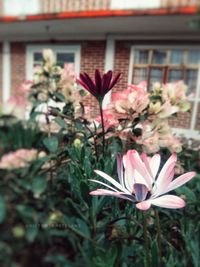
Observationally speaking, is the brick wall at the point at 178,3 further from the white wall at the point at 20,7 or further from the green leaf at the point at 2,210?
the green leaf at the point at 2,210

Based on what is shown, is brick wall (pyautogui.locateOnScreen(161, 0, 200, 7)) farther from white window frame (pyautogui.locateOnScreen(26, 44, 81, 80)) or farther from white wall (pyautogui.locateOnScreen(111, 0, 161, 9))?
white window frame (pyautogui.locateOnScreen(26, 44, 81, 80))

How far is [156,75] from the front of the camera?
508 millimetres

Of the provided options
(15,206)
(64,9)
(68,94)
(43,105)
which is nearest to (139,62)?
(68,94)

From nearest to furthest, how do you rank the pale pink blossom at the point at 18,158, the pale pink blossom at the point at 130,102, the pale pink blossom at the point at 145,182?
the pale pink blossom at the point at 145,182, the pale pink blossom at the point at 130,102, the pale pink blossom at the point at 18,158

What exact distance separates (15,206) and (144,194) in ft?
3.13

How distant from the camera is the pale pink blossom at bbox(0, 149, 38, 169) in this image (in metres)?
0.79

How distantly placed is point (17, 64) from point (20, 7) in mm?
576

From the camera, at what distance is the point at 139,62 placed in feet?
1.54

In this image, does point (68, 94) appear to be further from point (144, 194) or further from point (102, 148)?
point (144, 194)

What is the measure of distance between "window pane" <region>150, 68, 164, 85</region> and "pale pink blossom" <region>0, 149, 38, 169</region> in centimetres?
41

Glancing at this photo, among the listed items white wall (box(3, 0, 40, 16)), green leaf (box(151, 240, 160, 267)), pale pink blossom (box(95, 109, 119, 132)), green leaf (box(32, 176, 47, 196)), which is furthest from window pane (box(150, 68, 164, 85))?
white wall (box(3, 0, 40, 16))

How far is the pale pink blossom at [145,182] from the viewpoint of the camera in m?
0.29

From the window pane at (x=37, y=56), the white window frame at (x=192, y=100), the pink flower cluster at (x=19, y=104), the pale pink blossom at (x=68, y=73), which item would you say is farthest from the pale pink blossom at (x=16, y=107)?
the white window frame at (x=192, y=100)

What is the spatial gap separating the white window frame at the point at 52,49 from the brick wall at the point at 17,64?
0.06 feet
